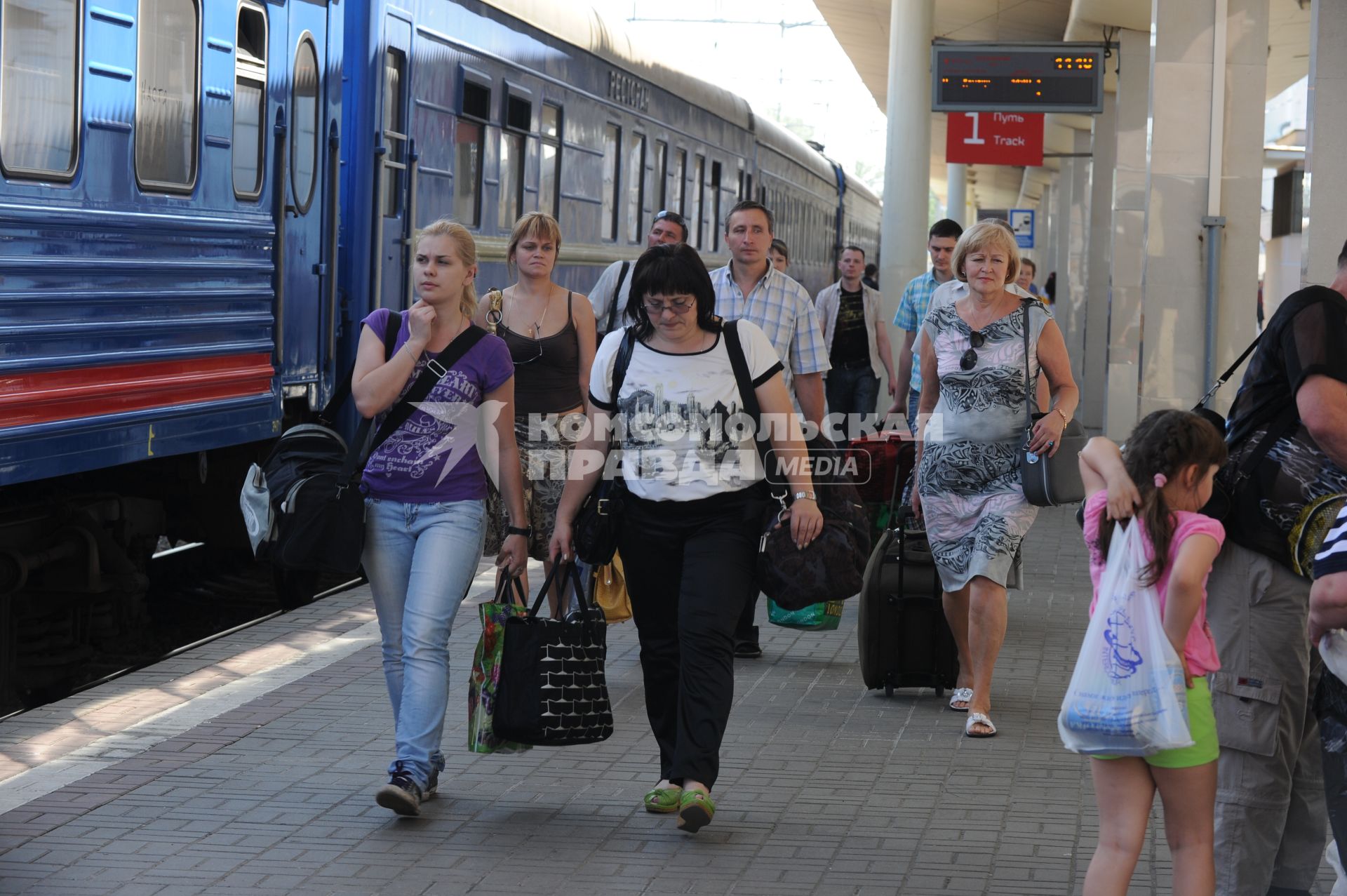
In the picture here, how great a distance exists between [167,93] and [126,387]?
52.1 inches

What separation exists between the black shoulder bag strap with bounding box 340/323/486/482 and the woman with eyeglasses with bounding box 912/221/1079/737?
2162 millimetres

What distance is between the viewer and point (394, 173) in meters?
10.9

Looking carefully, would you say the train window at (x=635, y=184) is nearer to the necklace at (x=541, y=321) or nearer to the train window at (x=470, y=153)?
the train window at (x=470, y=153)

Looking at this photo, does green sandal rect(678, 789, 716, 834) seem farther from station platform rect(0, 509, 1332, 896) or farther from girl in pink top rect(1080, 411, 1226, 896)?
girl in pink top rect(1080, 411, 1226, 896)

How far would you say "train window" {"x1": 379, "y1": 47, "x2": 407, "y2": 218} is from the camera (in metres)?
10.7

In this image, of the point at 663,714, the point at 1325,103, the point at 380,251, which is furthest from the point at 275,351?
the point at 1325,103

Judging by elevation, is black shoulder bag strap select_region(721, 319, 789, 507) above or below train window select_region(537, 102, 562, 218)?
below

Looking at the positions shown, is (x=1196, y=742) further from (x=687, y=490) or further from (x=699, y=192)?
(x=699, y=192)

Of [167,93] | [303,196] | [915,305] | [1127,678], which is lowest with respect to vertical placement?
[1127,678]

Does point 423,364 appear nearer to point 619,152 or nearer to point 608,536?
point 608,536

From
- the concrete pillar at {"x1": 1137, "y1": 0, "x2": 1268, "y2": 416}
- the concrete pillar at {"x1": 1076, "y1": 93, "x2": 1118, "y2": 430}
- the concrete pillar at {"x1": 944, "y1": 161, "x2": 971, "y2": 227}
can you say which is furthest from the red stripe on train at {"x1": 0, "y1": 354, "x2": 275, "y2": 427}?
the concrete pillar at {"x1": 944, "y1": 161, "x2": 971, "y2": 227}

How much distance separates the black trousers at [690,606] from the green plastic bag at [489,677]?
40cm

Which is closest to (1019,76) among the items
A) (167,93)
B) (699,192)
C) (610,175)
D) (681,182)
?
(699,192)

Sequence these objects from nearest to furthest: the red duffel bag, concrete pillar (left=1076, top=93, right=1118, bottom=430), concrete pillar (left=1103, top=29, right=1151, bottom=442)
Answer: the red duffel bag
concrete pillar (left=1103, top=29, right=1151, bottom=442)
concrete pillar (left=1076, top=93, right=1118, bottom=430)
